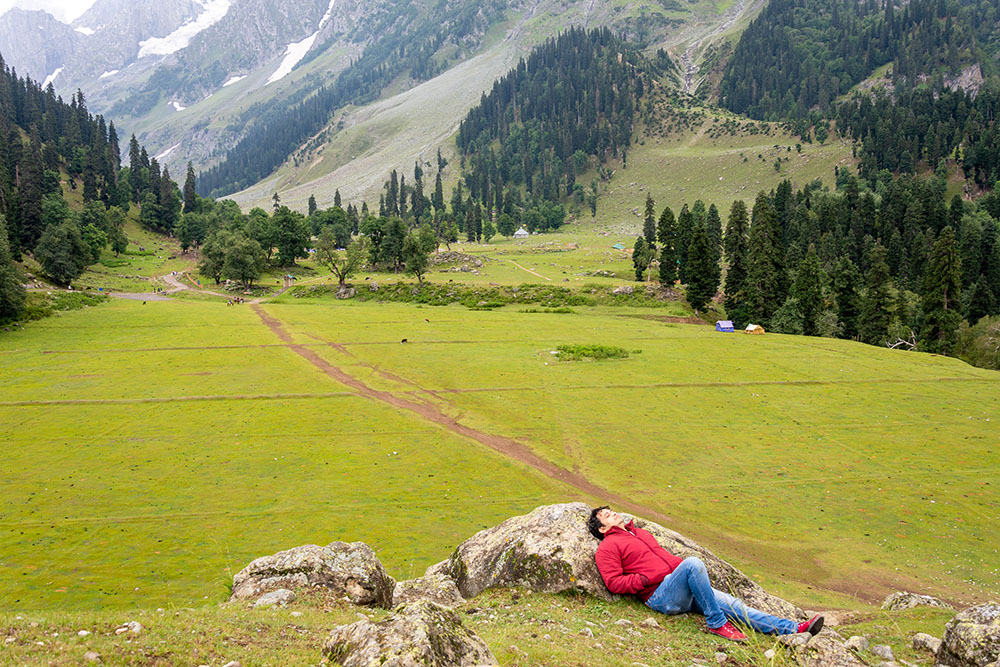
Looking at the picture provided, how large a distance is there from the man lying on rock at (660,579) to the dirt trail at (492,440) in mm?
11566

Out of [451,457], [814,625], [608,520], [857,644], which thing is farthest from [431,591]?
[451,457]

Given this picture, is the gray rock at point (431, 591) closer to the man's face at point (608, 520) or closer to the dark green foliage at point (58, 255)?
the man's face at point (608, 520)

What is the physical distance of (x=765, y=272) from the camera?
83.2 m

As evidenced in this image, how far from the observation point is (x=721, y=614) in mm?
10234

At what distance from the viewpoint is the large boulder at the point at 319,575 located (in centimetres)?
1206

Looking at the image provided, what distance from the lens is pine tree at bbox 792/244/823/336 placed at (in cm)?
8000

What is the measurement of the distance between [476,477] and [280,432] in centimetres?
1301

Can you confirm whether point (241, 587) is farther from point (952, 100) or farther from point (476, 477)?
point (952, 100)

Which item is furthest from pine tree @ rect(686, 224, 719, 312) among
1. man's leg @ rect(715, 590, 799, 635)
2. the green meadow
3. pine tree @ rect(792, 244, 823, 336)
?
man's leg @ rect(715, 590, 799, 635)

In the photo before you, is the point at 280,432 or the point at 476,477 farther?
the point at 280,432

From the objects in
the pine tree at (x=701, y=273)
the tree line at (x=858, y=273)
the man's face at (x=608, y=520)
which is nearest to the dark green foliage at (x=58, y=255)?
the tree line at (x=858, y=273)

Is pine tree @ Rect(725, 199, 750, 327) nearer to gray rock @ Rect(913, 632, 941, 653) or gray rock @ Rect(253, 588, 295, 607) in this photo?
gray rock @ Rect(913, 632, 941, 653)

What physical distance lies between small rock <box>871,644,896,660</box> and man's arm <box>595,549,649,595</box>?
13.3ft

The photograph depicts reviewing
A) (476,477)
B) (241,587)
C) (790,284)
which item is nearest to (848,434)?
(476,477)
